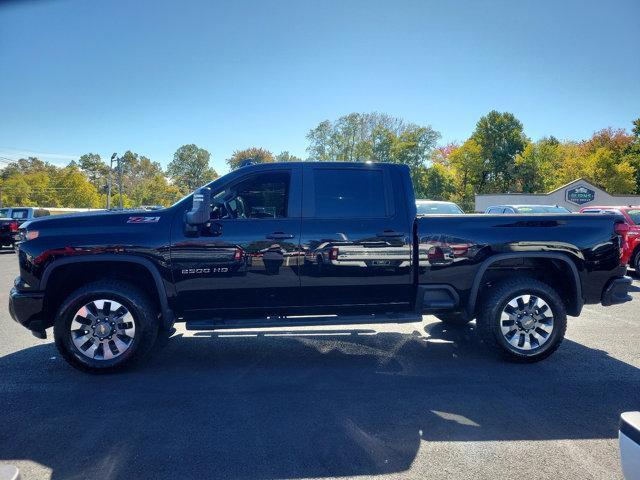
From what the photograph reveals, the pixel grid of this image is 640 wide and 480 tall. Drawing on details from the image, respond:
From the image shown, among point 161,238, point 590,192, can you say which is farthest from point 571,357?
point 590,192

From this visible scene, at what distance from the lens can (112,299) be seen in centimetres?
423

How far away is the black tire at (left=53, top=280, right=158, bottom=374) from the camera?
4168 mm

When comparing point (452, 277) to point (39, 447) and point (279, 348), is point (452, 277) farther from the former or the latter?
point (39, 447)

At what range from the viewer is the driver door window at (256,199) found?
14.6 ft

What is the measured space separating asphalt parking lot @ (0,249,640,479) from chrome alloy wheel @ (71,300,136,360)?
0.87 feet

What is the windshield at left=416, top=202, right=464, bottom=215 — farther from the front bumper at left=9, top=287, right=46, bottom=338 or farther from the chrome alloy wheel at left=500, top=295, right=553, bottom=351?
the front bumper at left=9, top=287, right=46, bottom=338

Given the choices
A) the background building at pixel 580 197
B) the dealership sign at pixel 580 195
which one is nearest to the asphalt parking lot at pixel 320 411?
the background building at pixel 580 197

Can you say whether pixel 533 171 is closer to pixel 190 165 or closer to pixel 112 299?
pixel 112 299

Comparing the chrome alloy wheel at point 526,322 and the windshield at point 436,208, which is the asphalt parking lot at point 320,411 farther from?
the windshield at point 436,208

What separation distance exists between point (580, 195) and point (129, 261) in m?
35.9

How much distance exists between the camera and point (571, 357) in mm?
4754

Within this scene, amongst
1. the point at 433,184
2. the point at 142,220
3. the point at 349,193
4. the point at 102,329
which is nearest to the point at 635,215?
the point at 349,193

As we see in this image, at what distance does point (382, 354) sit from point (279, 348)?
3.90 feet

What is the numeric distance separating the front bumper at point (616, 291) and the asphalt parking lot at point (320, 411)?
0.64m
